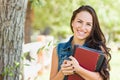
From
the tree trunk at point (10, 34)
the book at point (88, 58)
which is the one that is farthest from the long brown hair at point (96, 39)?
the tree trunk at point (10, 34)

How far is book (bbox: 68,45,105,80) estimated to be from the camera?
395 centimetres

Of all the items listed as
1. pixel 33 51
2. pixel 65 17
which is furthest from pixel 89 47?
pixel 65 17

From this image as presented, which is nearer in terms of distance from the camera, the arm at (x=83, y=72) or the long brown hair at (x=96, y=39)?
the arm at (x=83, y=72)

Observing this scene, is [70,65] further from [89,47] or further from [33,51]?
[33,51]

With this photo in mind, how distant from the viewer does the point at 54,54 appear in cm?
429

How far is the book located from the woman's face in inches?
7.2

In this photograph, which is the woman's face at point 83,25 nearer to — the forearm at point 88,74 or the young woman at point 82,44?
the young woman at point 82,44

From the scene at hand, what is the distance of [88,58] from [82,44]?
0.82ft

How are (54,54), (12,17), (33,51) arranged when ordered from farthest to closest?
(33,51) → (12,17) → (54,54)

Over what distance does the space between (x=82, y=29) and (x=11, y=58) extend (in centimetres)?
108

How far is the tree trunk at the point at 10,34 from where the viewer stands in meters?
4.81

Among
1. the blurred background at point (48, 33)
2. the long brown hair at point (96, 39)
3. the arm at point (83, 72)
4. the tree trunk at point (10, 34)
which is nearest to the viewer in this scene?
the arm at point (83, 72)

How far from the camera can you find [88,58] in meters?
3.98

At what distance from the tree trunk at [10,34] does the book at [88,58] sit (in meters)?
0.99
